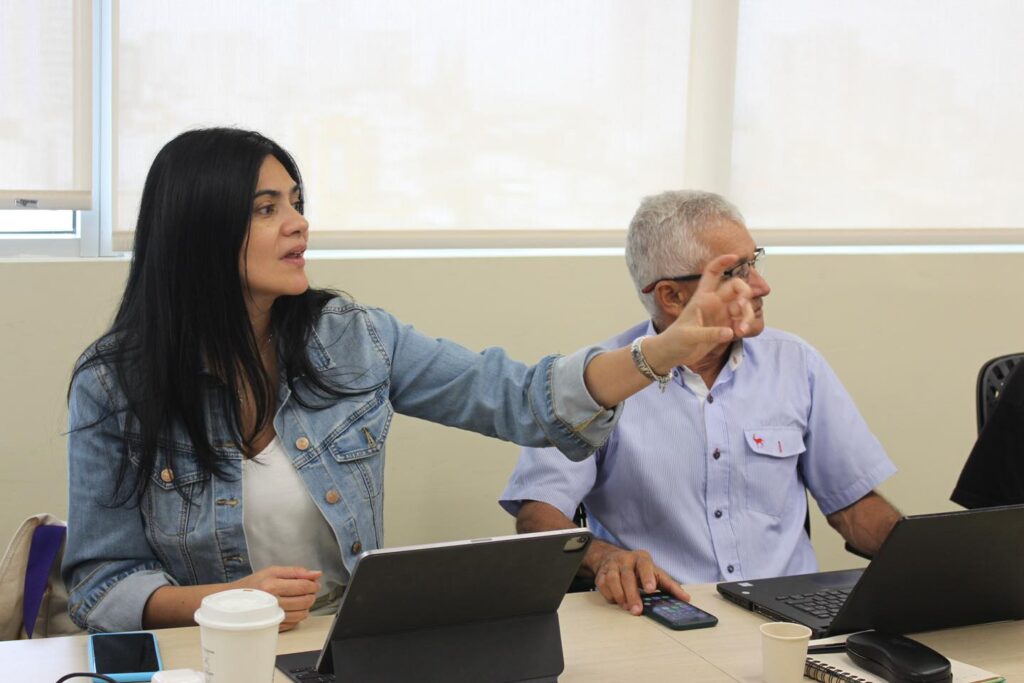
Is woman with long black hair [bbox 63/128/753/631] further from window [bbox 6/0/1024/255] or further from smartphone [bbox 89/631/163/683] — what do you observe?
window [bbox 6/0/1024/255]

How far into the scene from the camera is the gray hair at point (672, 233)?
236cm

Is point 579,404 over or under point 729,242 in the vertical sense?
under

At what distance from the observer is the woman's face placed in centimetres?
201

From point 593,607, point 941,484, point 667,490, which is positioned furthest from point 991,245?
point 593,607

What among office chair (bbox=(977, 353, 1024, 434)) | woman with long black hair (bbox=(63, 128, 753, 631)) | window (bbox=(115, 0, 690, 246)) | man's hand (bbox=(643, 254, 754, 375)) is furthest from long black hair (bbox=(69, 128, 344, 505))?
office chair (bbox=(977, 353, 1024, 434))

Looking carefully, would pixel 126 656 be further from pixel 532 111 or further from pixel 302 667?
pixel 532 111

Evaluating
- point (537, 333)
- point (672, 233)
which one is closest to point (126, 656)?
point (672, 233)

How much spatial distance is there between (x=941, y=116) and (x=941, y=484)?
3.66ft

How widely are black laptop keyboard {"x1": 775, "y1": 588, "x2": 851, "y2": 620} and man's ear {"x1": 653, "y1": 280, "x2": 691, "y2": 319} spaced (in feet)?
2.28

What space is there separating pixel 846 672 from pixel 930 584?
0.23m

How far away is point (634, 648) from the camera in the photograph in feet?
5.49

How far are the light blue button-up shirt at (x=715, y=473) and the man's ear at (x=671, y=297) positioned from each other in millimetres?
109

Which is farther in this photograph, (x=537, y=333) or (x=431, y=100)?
(x=537, y=333)

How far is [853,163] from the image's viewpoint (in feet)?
11.3
